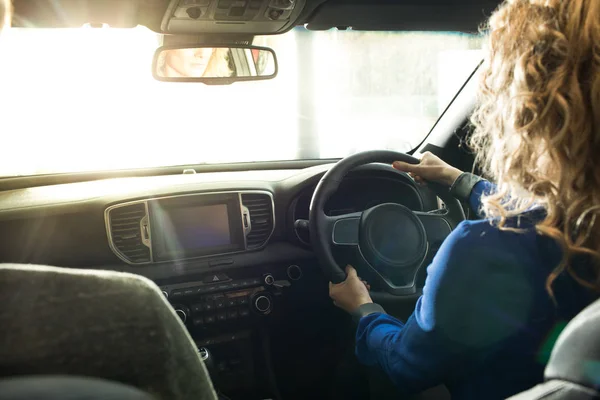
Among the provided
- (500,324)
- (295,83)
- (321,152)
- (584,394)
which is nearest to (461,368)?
(500,324)

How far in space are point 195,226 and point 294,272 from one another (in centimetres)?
54

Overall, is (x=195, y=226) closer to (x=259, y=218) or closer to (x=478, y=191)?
(x=259, y=218)

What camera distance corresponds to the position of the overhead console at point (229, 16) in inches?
98.4

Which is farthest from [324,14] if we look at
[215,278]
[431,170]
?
[215,278]

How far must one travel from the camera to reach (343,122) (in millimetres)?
5137

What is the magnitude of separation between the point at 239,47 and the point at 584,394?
2.29 meters

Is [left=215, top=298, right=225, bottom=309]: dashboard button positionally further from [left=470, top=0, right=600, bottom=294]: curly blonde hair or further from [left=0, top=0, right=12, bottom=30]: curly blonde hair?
[left=0, top=0, right=12, bottom=30]: curly blonde hair

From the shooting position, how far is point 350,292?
2.33 meters

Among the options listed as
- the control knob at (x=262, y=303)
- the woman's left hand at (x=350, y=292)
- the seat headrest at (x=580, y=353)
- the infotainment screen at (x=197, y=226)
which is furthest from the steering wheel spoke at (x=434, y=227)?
the seat headrest at (x=580, y=353)

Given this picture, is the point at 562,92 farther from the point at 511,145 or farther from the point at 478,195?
the point at 478,195

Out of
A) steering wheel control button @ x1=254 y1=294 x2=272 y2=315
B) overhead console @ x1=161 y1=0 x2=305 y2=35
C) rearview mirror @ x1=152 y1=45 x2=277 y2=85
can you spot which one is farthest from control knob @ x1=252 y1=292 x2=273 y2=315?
overhead console @ x1=161 y1=0 x2=305 y2=35

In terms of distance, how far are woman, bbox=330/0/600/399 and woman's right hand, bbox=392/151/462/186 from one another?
0.73 metres

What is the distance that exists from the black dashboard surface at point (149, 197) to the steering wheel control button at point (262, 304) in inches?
6.1

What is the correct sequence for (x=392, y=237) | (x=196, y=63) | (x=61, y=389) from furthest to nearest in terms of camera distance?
(x=196, y=63) → (x=392, y=237) → (x=61, y=389)
